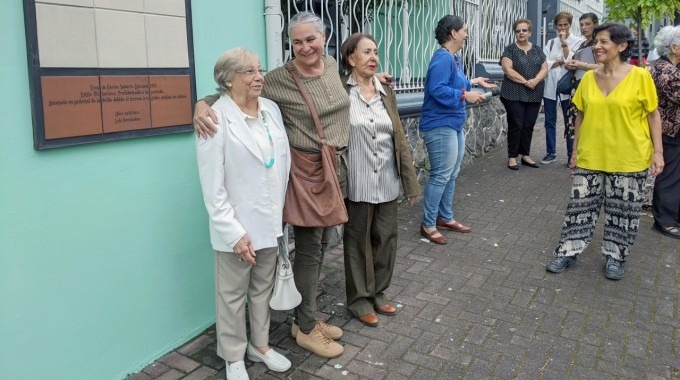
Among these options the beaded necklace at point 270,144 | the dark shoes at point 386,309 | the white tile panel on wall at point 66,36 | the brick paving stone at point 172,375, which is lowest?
the brick paving stone at point 172,375

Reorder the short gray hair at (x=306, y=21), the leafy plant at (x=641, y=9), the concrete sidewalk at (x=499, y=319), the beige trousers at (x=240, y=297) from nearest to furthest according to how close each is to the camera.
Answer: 1. the beige trousers at (x=240, y=297)
2. the short gray hair at (x=306, y=21)
3. the concrete sidewalk at (x=499, y=319)
4. the leafy plant at (x=641, y=9)

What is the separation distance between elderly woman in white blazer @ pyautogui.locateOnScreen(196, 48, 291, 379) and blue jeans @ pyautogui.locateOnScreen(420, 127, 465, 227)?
7.17ft

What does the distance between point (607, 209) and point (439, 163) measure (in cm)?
135

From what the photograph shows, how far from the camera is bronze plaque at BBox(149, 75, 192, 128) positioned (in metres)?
2.97

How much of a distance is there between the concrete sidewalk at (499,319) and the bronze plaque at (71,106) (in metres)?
1.36

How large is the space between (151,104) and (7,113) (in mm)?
723

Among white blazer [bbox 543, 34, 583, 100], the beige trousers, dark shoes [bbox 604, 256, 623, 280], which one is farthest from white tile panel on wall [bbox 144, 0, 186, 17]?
white blazer [bbox 543, 34, 583, 100]

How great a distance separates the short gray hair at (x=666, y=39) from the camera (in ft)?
15.9

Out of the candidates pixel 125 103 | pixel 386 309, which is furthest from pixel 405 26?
pixel 125 103

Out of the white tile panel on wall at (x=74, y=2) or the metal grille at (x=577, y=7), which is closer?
the white tile panel on wall at (x=74, y=2)

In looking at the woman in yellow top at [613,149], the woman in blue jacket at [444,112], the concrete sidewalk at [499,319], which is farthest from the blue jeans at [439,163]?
the woman in yellow top at [613,149]

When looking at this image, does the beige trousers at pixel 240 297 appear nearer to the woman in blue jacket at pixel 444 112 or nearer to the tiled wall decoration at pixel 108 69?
the tiled wall decoration at pixel 108 69

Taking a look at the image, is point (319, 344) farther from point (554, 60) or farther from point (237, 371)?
point (554, 60)

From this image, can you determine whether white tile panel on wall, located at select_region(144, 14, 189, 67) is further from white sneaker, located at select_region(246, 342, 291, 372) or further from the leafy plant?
the leafy plant
